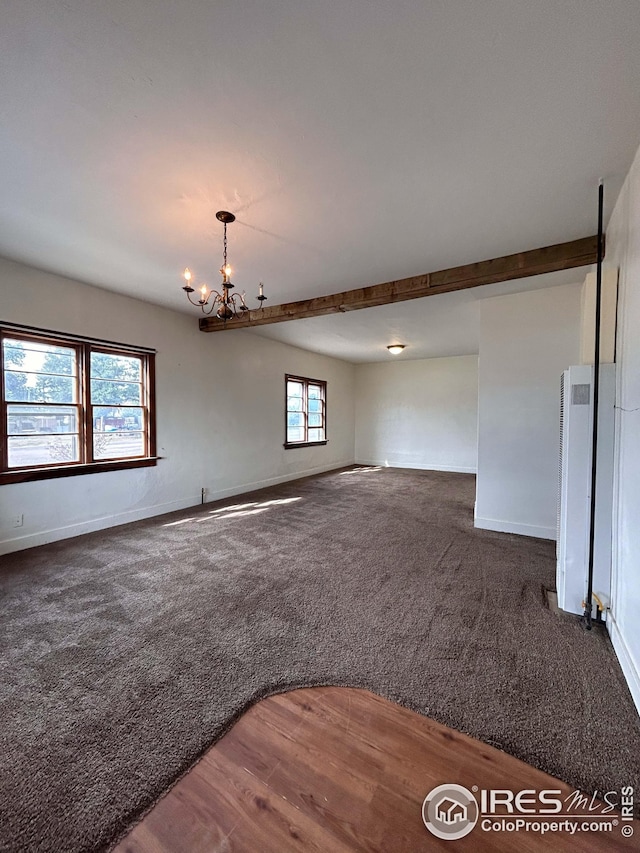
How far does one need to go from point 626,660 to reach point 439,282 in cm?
307

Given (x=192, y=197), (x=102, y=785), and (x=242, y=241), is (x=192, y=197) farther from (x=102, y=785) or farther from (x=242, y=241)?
(x=102, y=785)

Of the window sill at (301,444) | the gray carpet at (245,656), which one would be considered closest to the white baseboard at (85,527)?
the gray carpet at (245,656)

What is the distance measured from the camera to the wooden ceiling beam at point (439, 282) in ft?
9.00

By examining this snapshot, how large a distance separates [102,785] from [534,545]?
3.68 meters

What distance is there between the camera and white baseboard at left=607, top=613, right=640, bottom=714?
61.6 inches

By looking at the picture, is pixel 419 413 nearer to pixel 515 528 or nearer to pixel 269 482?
pixel 269 482

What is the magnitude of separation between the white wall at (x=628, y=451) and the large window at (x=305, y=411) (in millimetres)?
5299

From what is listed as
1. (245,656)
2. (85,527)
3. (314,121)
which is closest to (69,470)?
(85,527)

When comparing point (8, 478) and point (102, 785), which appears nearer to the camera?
point (102, 785)

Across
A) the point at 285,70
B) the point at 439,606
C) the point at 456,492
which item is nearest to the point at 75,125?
the point at 285,70

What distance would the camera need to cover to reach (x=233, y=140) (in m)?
1.73

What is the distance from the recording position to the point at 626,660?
1727 mm

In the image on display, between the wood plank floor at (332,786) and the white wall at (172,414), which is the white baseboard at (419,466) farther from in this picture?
the wood plank floor at (332,786)
